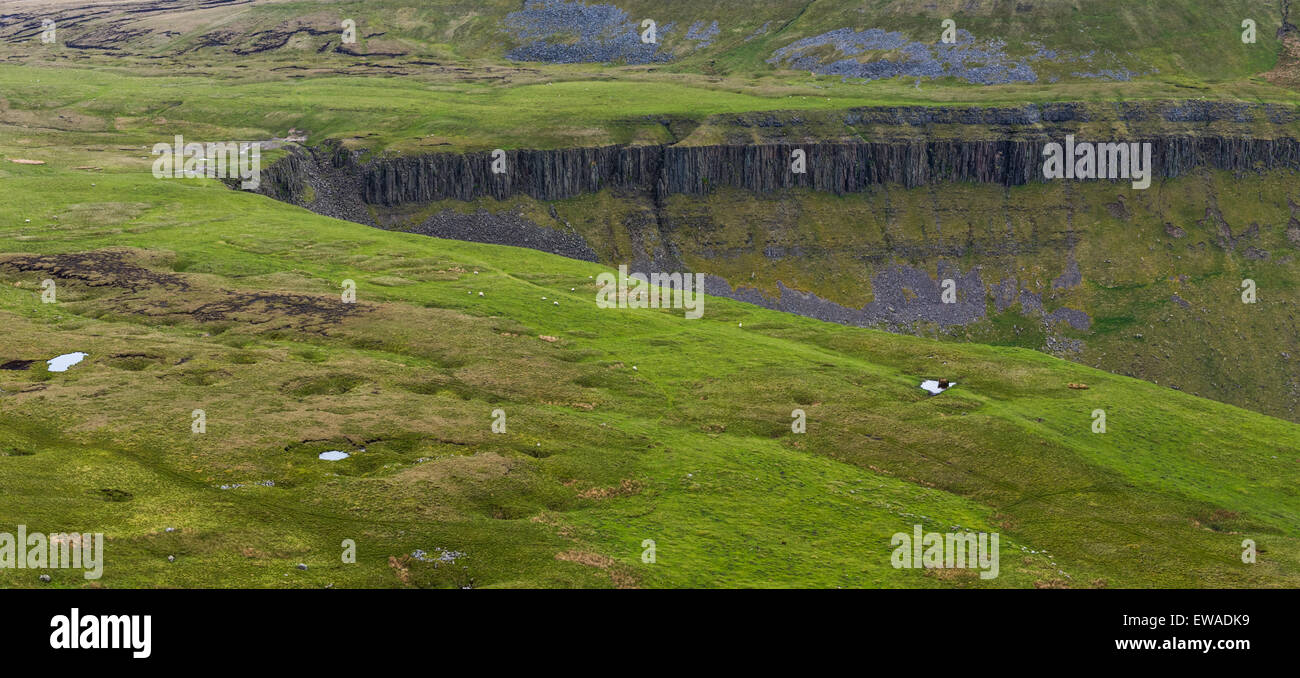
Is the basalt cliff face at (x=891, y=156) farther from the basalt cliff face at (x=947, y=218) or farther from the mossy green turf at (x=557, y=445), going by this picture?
the mossy green turf at (x=557, y=445)

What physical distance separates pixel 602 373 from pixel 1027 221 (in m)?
116

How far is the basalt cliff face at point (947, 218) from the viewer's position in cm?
15388

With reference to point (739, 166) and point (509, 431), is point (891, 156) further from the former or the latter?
point (509, 431)

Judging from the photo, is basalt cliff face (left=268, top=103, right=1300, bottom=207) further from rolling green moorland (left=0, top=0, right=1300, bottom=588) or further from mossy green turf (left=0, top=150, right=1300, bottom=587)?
mossy green turf (left=0, top=150, right=1300, bottom=587)

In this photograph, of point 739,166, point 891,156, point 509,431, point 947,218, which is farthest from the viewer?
point 891,156

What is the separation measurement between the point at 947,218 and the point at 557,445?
125322 millimetres

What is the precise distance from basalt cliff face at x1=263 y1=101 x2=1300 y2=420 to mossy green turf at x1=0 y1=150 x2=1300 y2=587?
55.6 metres

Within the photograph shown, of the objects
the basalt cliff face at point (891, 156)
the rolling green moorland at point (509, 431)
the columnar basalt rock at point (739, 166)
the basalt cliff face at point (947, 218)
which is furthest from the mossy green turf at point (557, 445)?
the basalt cliff face at point (891, 156)

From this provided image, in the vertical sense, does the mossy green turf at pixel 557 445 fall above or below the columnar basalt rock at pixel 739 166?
below

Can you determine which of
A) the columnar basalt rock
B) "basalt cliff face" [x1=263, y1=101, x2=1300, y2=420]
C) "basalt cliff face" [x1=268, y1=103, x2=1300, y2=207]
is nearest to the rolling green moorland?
"basalt cliff face" [x1=263, y1=101, x2=1300, y2=420]

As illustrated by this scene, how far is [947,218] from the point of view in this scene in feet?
558

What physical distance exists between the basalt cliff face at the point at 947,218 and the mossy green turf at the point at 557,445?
55581 millimetres

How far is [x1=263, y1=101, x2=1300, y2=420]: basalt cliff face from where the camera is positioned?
154 meters

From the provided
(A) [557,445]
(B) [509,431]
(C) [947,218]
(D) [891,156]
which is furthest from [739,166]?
(A) [557,445]
